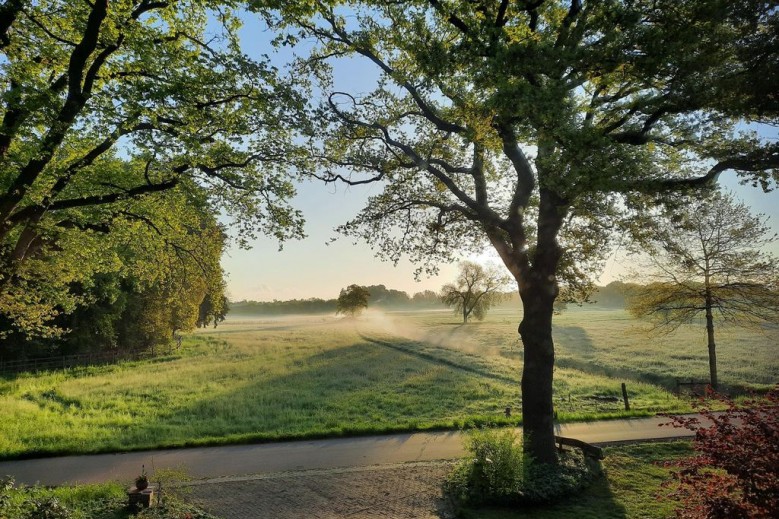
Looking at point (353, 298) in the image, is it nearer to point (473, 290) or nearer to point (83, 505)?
point (473, 290)

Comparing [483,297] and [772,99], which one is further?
[483,297]

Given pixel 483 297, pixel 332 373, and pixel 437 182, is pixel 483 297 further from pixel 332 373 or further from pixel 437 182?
pixel 437 182

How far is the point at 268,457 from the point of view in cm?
1268

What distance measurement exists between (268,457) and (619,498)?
29.1 feet

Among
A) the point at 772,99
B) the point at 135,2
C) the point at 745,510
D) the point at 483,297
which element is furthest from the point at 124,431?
the point at 483,297

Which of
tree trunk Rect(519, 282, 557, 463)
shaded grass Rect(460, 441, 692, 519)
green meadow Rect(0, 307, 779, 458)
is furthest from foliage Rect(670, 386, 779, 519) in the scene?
green meadow Rect(0, 307, 779, 458)

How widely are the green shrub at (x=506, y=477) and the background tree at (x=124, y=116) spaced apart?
25.6 feet

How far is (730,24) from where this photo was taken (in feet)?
28.3

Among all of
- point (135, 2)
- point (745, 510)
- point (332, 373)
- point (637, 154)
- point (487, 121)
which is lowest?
point (332, 373)

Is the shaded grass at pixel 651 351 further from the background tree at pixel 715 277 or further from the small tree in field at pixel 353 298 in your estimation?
the small tree in field at pixel 353 298

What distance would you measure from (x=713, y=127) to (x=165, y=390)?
25944 millimetres

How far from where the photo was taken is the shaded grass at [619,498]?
29.6 feet

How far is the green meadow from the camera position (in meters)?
15.7

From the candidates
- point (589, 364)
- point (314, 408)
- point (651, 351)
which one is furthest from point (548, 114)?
point (651, 351)
